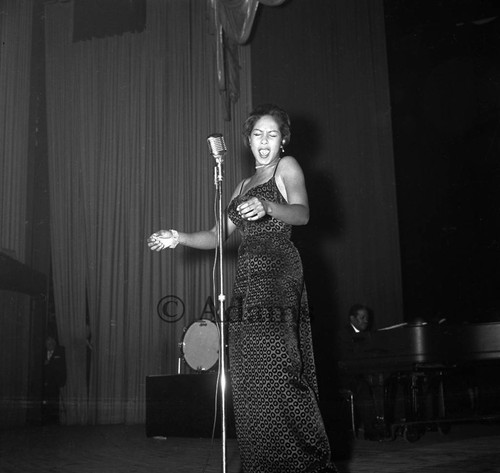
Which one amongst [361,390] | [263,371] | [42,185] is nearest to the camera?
[263,371]

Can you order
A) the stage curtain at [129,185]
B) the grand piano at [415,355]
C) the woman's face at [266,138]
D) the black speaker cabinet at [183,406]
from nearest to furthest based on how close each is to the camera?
the woman's face at [266,138]
the grand piano at [415,355]
the black speaker cabinet at [183,406]
the stage curtain at [129,185]

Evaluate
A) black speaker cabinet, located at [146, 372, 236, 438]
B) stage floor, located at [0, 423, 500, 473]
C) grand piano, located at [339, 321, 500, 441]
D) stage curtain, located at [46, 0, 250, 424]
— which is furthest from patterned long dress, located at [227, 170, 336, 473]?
stage curtain, located at [46, 0, 250, 424]

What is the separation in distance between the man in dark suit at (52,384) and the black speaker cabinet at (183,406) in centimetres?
265

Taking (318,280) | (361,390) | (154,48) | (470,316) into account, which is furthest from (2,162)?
(470,316)

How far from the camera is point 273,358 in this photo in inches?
103

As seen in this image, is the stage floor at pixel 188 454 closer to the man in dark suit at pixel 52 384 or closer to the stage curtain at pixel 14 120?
the man in dark suit at pixel 52 384

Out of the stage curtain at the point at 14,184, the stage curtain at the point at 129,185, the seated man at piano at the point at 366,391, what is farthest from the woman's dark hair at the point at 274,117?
the stage curtain at the point at 14,184

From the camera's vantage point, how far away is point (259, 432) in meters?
2.63

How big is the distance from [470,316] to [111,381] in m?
4.70

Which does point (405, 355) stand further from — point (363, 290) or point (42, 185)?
point (42, 185)

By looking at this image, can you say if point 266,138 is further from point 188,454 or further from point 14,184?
point 14,184

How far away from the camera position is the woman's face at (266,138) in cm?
287

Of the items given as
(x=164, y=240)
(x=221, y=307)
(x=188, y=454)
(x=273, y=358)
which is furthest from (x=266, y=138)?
(x=188, y=454)

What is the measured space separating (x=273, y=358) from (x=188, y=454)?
7.97ft
